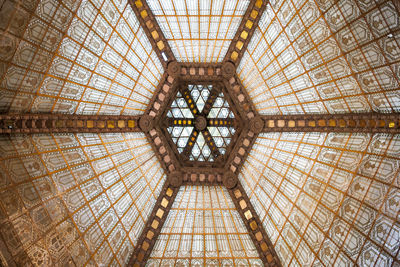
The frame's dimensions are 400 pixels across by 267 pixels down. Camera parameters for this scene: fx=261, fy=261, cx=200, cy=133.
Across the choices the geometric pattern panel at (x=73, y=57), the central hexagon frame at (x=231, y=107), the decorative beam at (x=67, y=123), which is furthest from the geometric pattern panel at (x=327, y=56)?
the decorative beam at (x=67, y=123)

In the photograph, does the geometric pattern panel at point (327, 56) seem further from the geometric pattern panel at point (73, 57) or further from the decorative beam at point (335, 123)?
the geometric pattern panel at point (73, 57)

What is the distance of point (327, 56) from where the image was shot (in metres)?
12.2

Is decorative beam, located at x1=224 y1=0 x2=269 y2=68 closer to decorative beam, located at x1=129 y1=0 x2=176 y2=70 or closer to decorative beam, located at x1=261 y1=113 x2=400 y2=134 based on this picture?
decorative beam, located at x1=129 y1=0 x2=176 y2=70

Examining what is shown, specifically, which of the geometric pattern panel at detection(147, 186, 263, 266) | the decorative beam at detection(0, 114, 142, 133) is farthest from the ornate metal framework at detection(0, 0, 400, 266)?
the geometric pattern panel at detection(147, 186, 263, 266)

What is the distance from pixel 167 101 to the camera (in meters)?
17.3

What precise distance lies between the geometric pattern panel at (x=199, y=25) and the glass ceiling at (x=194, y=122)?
3.93 meters

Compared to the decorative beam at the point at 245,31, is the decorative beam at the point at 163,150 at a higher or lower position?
lower

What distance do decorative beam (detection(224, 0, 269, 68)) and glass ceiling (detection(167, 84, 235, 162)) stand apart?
12.7 ft

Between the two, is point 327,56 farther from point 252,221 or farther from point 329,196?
point 252,221

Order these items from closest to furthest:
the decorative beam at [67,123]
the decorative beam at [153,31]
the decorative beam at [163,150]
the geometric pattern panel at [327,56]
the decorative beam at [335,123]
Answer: the geometric pattern panel at [327,56]
the decorative beam at [67,123]
the decorative beam at [335,123]
the decorative beam at [153,31]
the decorative beam at [163,150]

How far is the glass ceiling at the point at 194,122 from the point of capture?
64.2ft

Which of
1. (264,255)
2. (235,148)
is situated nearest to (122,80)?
(235,148)

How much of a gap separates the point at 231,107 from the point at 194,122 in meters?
3.20

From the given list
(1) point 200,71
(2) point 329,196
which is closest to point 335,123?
(2) point 329,196
